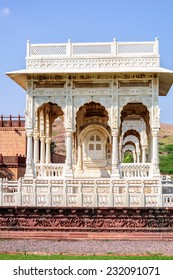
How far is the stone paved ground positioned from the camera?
14531mm

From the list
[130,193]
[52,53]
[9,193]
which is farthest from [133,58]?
[9,193]

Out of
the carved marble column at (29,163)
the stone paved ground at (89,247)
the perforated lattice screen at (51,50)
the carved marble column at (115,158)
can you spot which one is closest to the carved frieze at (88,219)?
the stone paved ground at (89,247)

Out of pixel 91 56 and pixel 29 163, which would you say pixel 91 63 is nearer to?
pixel 91 56

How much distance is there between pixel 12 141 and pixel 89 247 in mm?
24042

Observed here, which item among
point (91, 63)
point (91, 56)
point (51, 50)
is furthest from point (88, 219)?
point (51, 50)

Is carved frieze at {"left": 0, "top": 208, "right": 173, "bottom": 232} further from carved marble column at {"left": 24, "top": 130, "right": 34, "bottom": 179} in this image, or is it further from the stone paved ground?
carved marble column at {"left": 24, "top": 130, "right": 34, "bottom": 179}

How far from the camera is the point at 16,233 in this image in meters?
18.0

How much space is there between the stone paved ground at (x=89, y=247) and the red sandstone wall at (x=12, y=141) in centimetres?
2134

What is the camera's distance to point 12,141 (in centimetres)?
3872

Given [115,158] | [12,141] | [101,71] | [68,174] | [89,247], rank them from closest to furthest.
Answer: [89,247] → [101,71] → [68,174] → [115,158] → [12,141]

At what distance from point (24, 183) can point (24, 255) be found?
678cm

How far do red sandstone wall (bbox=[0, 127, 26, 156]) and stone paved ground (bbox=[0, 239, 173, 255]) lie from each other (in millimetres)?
21339

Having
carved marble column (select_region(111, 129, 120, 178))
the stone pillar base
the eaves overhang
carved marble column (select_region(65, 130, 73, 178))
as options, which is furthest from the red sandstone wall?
carved marble column (select_region(111, 129, 120, 178))

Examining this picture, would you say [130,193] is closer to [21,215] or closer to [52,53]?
[21,215]
